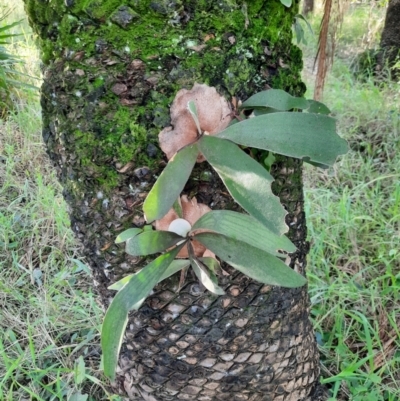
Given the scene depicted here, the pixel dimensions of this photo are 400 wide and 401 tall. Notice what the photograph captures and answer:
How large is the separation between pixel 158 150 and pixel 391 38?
9.71 feet

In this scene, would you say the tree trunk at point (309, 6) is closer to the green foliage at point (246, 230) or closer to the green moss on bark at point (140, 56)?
the green moss on bark at point (140, 56)

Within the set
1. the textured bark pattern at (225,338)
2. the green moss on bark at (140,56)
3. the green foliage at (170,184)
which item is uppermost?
the green moss on bark at (140,56)

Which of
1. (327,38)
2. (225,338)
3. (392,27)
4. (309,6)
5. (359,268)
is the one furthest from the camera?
(309,6)

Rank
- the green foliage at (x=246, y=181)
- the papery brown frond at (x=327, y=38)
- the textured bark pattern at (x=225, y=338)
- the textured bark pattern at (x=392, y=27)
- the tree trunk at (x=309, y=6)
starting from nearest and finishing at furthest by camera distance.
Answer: the green foliage at (x=246, y=181) → the textured bark pattern at (x=225, y=338) → the papery brown frond at (x=327, y=38) → the textured bark pattern at (x=392, y=27) → the tree trunk at (x=309, y=6)

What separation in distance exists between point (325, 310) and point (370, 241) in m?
0.30

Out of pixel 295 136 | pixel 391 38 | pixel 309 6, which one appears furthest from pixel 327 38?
pixel 309 6

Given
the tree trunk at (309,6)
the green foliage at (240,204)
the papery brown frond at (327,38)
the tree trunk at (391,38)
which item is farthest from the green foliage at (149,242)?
the tree trunk at (309,6)

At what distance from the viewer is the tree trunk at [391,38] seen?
284 cm

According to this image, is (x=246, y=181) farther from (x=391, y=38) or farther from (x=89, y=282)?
(x=391, y=38)

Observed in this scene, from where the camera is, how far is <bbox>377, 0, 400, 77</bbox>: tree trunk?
2.84 metres

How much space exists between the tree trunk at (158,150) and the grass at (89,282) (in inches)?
12.3

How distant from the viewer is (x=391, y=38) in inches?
115

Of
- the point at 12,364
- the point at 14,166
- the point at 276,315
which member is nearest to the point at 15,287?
the point at 12,364

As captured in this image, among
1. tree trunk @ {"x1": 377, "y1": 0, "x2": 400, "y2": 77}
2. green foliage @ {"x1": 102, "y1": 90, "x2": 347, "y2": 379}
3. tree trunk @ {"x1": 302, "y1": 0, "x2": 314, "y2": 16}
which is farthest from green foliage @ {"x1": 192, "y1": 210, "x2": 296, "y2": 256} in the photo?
tree trunk @ {"x1": 302, "y1": 0, "x2": 314, "y2": 16}
